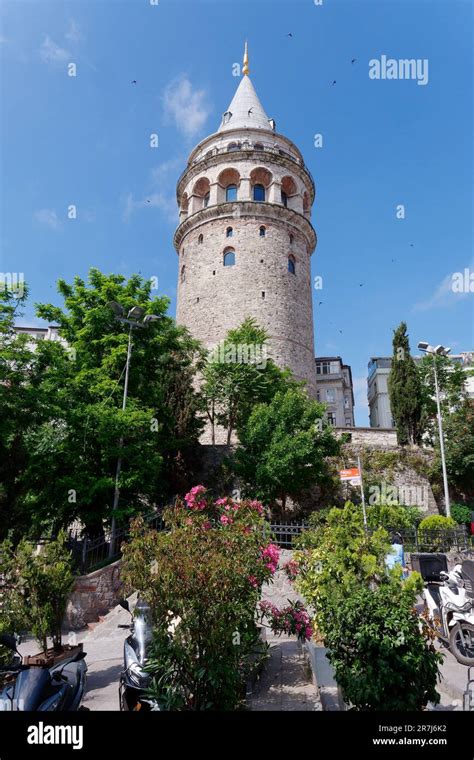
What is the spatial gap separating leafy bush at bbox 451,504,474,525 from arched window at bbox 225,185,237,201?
22.4 m

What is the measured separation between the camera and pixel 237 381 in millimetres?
20594

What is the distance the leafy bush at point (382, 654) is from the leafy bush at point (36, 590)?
445cm

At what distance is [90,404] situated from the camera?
13.0 metres

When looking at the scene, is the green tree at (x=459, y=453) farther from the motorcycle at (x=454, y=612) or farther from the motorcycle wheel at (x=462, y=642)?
the motorcycle wheel at (x=462, y=642)

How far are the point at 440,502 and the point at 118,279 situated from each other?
1841 centimetres

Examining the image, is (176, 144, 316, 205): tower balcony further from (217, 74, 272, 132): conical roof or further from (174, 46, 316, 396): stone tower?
(217, 74, 272, 132): conical roof

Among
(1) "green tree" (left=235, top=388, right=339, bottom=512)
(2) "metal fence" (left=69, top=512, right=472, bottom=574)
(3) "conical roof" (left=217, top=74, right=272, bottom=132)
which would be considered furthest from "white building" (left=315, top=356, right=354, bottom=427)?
(2) "metal fence" (left=69, top=512, right=472, bottom=574)

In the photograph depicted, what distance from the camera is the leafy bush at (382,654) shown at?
3502mm

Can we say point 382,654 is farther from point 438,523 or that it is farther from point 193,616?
point 438,523

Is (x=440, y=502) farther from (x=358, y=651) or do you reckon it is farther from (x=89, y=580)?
(x=358, y=651)

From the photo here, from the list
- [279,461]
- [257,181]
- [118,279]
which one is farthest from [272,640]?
[257,181]

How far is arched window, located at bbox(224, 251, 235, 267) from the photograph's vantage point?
1101 inches

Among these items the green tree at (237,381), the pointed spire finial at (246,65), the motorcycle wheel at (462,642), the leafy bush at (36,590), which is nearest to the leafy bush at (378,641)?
the motorcycle wheel at (462,642)

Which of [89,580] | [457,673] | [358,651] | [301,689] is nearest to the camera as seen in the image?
[358,651]
